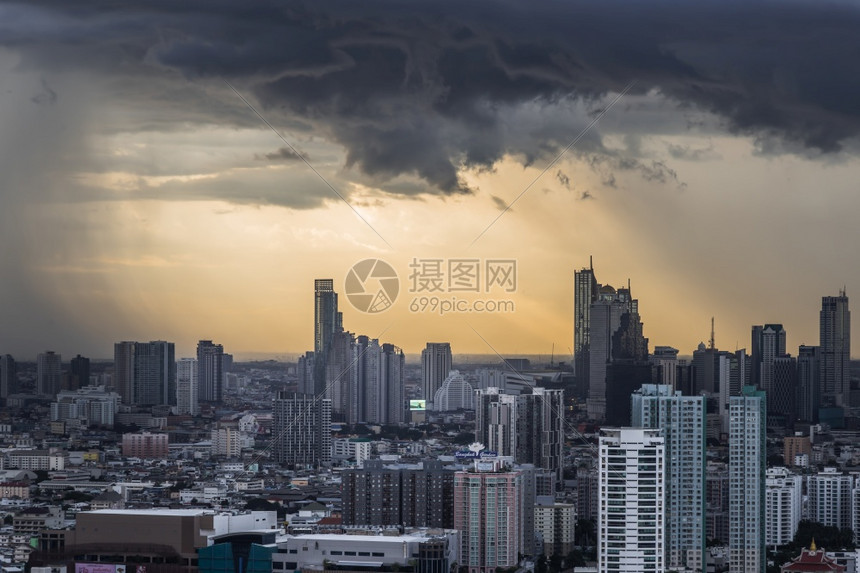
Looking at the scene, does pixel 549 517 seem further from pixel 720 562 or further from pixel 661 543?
pixel 661 543

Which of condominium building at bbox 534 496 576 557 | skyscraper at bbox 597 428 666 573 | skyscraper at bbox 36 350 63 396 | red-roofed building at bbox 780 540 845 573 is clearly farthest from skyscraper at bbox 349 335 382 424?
skyscraper at bbox 597 428 666 573

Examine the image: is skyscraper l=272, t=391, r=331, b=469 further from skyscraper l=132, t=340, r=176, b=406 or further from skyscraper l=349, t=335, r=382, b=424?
skyscraper l=132, t=340, r=176, b=406

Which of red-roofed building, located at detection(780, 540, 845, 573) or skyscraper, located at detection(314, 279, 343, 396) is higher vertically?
skyscraper, located at detection(314, 279, 343, 396)

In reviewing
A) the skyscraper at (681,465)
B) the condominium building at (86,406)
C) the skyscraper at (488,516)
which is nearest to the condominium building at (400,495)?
the skyscraper at (488,516)

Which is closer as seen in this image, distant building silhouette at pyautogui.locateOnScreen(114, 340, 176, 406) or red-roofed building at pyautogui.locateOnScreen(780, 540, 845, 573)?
red-roofed building at pyautogui.locateOnScreen(780, 540, 845, 573)

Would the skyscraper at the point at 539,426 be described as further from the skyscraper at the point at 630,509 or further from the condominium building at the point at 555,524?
the skyscraper at the point at 630,509
